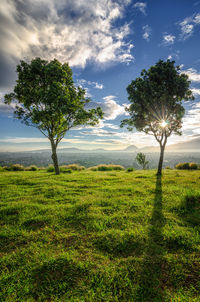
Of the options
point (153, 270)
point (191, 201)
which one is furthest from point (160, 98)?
point (153, 270)

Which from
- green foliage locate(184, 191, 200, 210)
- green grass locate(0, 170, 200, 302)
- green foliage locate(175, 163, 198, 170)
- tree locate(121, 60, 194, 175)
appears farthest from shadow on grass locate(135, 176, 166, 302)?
green foliage locate(175, 163, 198, 170)

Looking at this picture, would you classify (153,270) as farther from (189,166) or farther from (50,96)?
(189,166)

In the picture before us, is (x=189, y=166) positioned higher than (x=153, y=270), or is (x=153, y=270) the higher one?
(x=189, y=166)

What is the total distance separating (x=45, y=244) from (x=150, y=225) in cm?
359

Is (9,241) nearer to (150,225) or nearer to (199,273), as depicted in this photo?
(150,225)

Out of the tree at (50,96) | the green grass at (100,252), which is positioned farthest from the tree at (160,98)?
the green grass at (100,252)

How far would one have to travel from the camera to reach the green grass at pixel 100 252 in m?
2.44

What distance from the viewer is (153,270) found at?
2816 millimetres

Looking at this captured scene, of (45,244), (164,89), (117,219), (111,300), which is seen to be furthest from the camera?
(164,89)

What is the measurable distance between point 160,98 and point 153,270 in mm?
15950

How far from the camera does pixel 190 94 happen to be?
1499cm

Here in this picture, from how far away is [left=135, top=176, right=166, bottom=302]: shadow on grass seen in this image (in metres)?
2.36

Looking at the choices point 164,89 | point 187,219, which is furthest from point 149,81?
point 187,219

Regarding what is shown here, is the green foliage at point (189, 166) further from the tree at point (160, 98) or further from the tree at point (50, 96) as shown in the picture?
the tree at point (50, 96)
